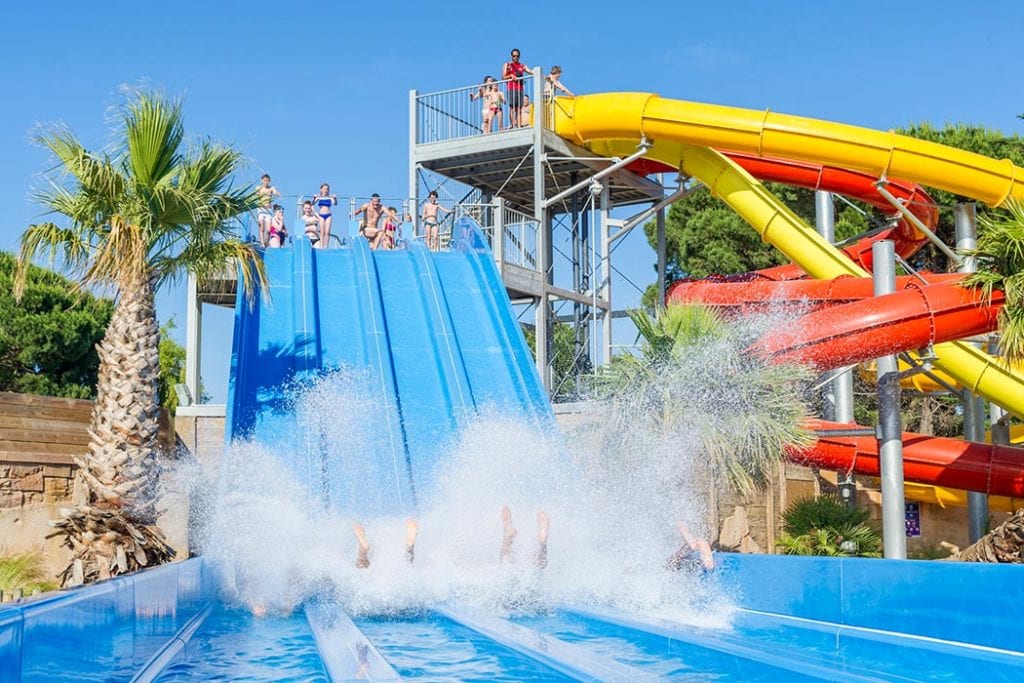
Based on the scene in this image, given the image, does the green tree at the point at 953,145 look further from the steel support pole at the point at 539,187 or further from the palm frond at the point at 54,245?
the palm frond at the point at 54,245

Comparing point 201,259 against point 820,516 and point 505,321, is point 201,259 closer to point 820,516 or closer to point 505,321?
point 505,321

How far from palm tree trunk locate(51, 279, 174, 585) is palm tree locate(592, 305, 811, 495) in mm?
4219

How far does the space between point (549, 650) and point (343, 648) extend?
1182mm

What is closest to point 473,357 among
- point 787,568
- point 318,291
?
point 318,291

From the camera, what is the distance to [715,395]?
31.4 feet

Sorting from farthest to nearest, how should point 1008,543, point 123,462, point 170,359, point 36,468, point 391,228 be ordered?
1. point 170,359
2. point 391,228
3. point 36,468
4. point 123,462
5. point 1008,543

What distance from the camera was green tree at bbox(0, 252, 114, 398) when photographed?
19.3 meters

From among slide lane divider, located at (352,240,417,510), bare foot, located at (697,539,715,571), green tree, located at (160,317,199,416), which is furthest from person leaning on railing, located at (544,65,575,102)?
green tree, located at (160,317,199,416)

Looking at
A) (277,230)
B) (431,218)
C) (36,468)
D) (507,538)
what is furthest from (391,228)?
(507,538)

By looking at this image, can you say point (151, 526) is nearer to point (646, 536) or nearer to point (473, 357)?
point (646, 536)

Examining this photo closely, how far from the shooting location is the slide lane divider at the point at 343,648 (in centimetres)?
527

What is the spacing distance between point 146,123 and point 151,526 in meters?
3.24

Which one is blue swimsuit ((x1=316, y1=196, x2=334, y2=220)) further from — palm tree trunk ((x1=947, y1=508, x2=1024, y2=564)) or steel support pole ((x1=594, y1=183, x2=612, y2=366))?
palm tree trunk ((x1=947, y1=508, x2=1024, y2=564))

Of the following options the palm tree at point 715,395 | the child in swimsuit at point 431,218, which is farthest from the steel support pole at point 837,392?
the child in swimsuit at point 431,218
